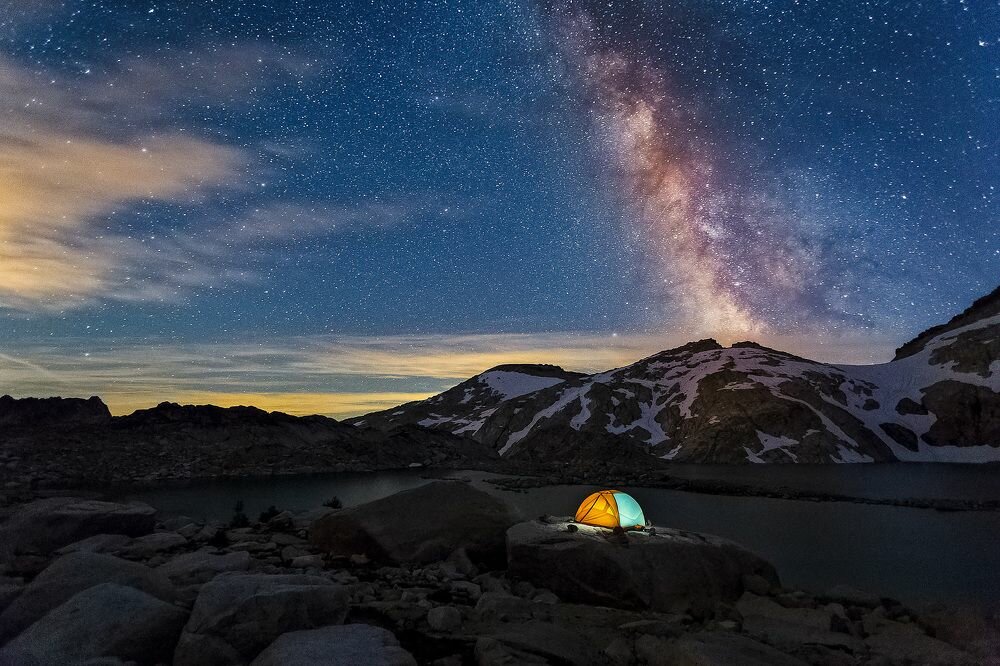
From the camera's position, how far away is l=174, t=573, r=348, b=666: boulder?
26.9 feet

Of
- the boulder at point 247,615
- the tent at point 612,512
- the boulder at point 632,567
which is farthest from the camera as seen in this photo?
the tent at point 612,512

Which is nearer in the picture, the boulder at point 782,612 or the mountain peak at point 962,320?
the boulder at point 782,612

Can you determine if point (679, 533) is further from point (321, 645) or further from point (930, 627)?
point (321, 645)

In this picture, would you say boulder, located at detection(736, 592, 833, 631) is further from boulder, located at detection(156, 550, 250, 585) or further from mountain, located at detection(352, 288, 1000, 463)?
mountain, located at detection(352, 288, 1000, 463)

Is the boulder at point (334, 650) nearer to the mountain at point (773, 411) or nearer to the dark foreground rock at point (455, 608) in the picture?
the dark foreground rock at point (455, 608)

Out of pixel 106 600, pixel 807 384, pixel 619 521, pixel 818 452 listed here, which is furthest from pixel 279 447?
pixel 807 384

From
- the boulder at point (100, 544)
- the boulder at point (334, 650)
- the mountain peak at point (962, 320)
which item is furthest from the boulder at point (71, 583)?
the mountain peak at point (962, 320)

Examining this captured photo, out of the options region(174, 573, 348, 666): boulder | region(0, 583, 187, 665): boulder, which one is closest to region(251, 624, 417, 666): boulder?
region(174, 573, 348, 666): boulder

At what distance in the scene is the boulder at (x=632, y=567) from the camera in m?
14.3

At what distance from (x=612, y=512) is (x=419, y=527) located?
6828 millimetres

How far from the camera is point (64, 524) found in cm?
1723

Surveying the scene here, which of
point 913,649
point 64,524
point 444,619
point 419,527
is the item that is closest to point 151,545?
point 64,524

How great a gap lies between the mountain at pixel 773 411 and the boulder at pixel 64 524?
87.1m

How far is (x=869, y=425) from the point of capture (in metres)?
117
